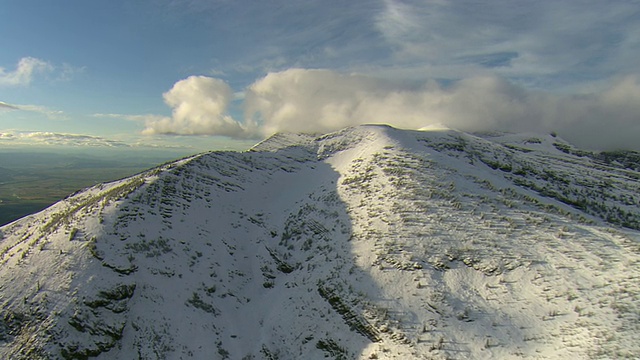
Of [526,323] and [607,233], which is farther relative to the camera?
[607,233]

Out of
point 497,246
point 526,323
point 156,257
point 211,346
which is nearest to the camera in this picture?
point 526,323

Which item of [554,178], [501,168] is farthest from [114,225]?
[554,178]

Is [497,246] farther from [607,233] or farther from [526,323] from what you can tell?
[607,233]

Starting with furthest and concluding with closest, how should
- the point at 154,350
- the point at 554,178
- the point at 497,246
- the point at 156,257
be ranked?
1. the point at 554,178
2. the point at 156,257
3. the point at 497,246
4. the point at 154,350

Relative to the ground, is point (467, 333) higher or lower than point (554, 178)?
lower

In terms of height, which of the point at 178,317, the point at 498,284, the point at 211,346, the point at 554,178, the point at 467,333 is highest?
the point at 554,178

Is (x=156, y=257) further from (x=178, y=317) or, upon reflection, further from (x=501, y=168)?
(x=501, y=168)
